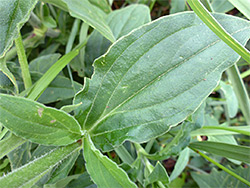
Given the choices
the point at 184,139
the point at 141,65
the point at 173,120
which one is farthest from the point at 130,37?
the point at 184,139

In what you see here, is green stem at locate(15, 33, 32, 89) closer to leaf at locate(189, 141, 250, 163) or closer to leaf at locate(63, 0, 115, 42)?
leaf at locate(63, 0, 115, 42)

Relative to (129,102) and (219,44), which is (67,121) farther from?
(219,44)

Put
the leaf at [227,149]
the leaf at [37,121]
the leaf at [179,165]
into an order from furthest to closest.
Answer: the leaf at [179,165], the leaf at [227,149], the leaf at [37,121]

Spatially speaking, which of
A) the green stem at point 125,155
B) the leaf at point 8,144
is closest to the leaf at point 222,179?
the green stem at point 125,155

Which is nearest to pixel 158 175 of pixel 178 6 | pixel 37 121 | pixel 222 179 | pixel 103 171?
pixel 103 171

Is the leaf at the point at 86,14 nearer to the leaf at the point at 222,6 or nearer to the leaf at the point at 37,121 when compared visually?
the leaf at the point at 37,121

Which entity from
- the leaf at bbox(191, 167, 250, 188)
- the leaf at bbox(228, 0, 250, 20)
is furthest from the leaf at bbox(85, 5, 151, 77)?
the leaf at bbox(191, 167, 250, 188)
